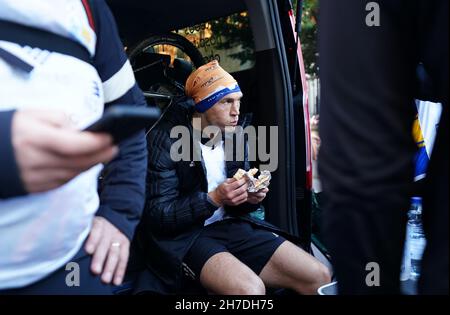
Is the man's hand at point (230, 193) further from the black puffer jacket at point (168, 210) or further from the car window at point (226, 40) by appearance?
the car window at point (226, 40)

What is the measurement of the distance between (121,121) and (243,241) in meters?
1.82

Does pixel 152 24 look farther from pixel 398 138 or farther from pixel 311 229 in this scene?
pixel 398 138

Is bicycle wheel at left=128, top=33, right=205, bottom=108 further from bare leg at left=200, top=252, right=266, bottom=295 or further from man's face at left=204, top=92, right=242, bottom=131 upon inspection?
bare leg at left=200, top=252, right=266, bottom=295

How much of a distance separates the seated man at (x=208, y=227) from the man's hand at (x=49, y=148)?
148 centimetres

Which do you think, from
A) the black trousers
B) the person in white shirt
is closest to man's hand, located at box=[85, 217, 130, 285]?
the person in white shirt

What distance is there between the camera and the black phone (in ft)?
1.82

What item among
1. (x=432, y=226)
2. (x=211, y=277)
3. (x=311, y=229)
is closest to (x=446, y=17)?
(x=432, y=226)

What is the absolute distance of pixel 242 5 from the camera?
2.90 meters

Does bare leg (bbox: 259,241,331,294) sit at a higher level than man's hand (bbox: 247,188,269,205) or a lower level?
lower

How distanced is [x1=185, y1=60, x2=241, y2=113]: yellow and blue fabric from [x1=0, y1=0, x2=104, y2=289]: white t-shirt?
1.65 metres

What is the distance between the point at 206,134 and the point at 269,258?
81 cm

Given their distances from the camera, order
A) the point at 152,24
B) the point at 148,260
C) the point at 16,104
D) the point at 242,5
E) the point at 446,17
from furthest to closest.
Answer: the point at 152,24
the point at 242,5
the point at 148,260
the point at 16,104
the point at 446,17

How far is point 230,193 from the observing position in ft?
7.11

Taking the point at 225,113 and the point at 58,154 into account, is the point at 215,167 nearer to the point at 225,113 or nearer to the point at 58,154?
the point at 225,113
